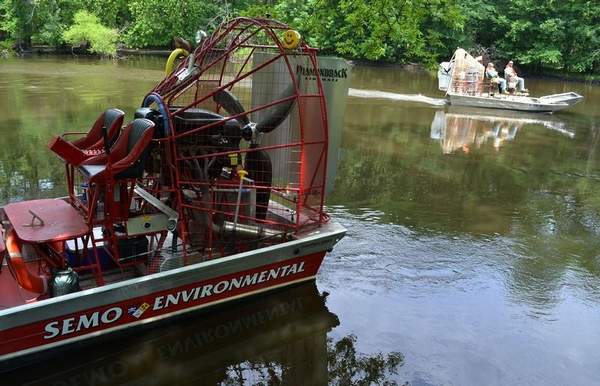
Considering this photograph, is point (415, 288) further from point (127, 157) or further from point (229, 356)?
point (127, 157)

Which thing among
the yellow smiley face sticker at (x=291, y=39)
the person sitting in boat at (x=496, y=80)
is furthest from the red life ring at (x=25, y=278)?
the person sitting in boat at (x=496, y=80)

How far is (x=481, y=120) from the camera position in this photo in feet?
61.1

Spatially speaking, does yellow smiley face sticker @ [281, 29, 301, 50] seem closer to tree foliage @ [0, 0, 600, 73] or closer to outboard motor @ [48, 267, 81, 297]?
outboard motor @ [48, 267, 81, 297]

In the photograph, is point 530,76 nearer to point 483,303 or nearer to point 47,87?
point 47,87

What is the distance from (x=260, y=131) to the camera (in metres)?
6.19

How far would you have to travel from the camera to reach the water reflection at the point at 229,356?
5066 millimetres

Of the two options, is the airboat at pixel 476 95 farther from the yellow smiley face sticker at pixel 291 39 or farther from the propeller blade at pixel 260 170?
the yellow smiley face sticker at pixel 291 39

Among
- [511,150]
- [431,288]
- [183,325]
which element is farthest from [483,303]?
[511,150]

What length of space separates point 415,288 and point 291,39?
137 inches

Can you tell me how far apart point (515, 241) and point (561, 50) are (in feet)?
94.4

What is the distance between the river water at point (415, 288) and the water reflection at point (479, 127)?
0.14 meters

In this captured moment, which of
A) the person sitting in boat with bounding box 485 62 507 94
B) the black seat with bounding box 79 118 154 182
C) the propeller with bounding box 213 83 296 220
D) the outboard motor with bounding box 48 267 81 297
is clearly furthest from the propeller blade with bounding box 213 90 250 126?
the person sitting in boat with bounding box 485 62 507 94

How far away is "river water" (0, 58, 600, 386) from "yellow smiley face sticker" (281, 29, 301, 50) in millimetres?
2816

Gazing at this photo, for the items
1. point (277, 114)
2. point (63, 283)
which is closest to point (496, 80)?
point (277, 114)
